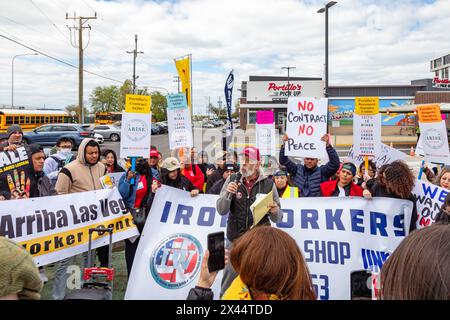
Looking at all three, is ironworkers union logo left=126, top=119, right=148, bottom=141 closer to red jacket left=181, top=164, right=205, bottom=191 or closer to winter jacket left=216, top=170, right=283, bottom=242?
red jacket left=181, top=164, right=205, bottom=191

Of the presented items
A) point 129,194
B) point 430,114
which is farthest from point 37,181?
point 430,114

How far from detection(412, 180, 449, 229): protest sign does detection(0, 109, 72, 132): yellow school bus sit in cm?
3164

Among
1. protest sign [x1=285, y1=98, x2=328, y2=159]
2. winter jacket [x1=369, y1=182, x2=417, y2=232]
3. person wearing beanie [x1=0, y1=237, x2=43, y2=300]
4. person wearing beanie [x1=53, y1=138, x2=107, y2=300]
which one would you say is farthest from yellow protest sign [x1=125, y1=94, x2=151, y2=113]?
person wearing beanie [x1=0, y1=237, x2=43, y2=300]

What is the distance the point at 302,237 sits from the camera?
4.32 metres

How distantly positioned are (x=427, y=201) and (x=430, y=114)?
2407 mm

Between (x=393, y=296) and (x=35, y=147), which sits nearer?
(x=393, y=296)

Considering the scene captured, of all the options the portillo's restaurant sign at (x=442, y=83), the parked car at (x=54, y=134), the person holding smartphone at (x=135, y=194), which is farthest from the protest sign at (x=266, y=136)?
the portillo's restaurant sign at (x=442, y=83)

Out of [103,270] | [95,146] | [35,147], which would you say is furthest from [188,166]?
[103,270]

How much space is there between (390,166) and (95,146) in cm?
343

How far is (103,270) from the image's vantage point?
3.60m

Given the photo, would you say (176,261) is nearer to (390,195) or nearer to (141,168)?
(141,168)

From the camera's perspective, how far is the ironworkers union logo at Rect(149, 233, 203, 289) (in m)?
4.08
